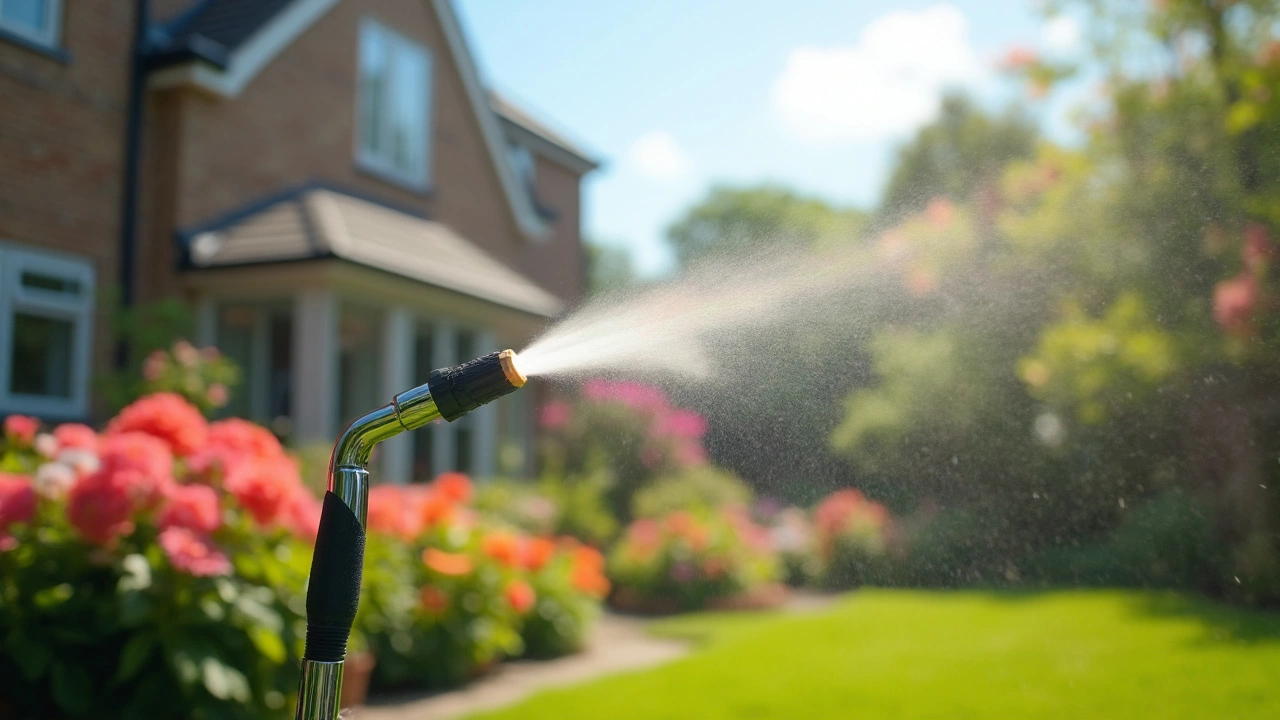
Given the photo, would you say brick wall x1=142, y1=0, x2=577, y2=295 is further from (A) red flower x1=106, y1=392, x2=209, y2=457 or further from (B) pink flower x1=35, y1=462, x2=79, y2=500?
(B) pink flower x1=35, y1=462, x2=79, y2=500

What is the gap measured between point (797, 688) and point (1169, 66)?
5.99 meters

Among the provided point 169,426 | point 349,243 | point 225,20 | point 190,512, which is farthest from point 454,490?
point 225,20

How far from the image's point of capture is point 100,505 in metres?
3.39

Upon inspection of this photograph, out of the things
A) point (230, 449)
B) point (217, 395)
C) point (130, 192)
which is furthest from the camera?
point (130, 192)

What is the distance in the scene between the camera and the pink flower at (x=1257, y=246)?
5367 mm

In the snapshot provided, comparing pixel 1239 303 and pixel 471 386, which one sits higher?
pixel 1239 303

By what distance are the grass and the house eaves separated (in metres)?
6.70

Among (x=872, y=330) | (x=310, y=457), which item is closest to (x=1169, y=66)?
(x=872, y=330)

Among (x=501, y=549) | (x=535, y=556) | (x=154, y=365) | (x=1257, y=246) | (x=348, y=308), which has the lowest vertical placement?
(x=535, y=556)

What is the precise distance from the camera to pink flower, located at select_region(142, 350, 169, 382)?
7.74 metres

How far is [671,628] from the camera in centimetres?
817

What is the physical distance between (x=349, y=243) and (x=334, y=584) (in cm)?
808

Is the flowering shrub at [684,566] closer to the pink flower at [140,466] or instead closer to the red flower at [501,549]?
the red flower at [501,549]

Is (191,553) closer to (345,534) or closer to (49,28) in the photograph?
(345,534)
